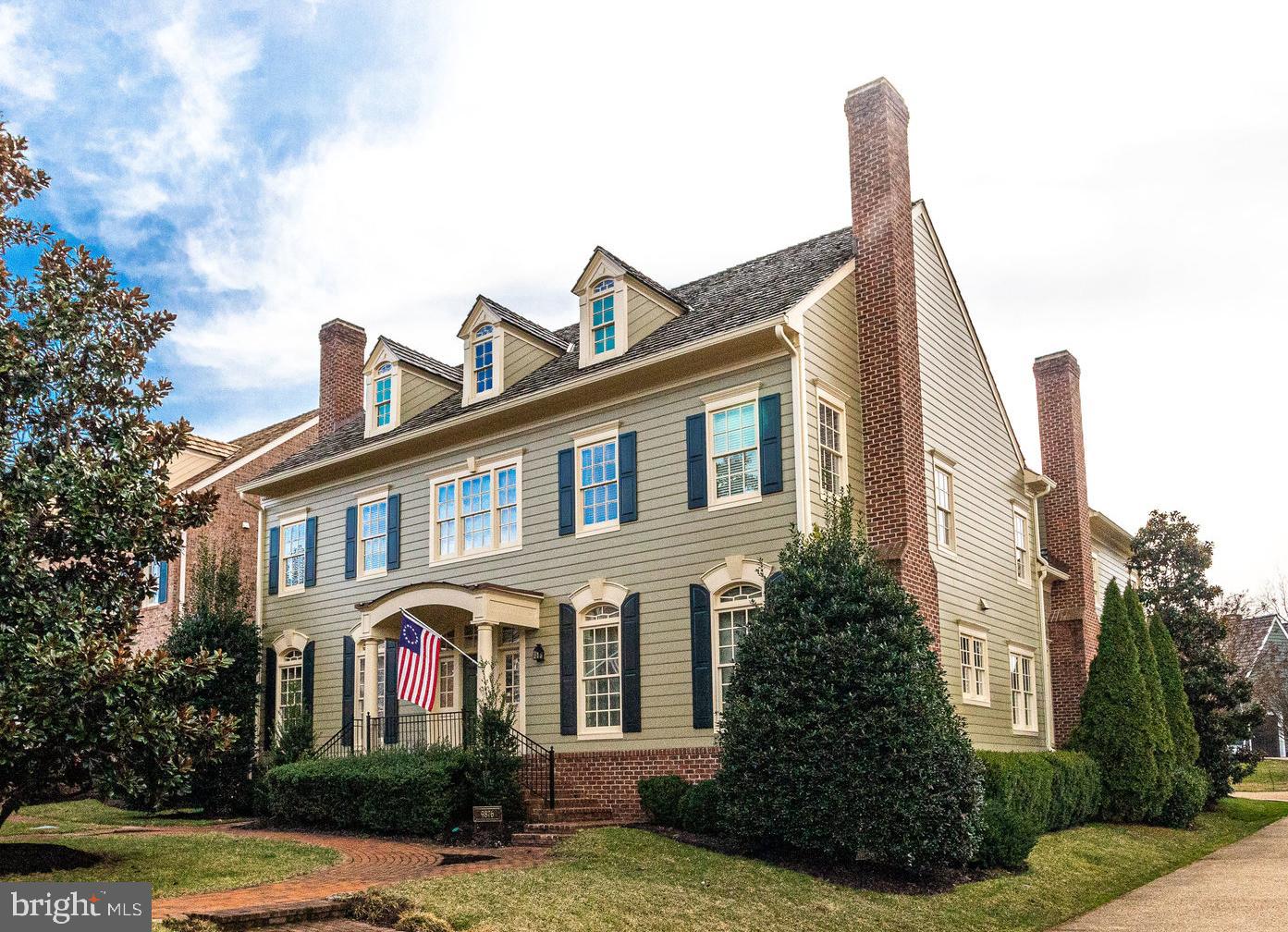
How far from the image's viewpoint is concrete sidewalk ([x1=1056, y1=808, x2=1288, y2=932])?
12.1 m

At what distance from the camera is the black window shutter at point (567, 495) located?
18.8m

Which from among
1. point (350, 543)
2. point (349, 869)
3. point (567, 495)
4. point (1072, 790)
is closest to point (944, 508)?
point (1072, 790)

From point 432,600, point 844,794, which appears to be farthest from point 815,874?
point 432,600

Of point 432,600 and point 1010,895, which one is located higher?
point 432,600

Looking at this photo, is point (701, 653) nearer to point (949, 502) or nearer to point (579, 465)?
point (579, 465)

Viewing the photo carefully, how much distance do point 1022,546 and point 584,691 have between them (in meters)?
9.45

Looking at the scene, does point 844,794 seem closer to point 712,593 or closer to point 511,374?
point 712,593

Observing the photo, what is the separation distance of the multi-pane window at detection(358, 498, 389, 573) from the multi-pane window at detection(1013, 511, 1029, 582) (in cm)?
1167

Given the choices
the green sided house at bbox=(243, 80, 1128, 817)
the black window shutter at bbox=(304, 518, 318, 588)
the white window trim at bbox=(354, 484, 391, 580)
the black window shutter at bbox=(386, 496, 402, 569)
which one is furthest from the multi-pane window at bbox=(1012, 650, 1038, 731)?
the black window shutter at bbox=(304, 518, 318, 588)

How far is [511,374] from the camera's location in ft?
68.3

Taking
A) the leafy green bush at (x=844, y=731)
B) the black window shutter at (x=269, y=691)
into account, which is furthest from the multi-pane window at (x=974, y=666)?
the black window shutter at (x=269, y=691)

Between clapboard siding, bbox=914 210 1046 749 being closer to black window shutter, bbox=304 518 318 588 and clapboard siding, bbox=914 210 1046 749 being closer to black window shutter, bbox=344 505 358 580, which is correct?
black window shutter, bbox=344 505 358 580

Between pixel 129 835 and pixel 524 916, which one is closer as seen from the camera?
pixel 524 916

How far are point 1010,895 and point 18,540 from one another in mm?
10979
